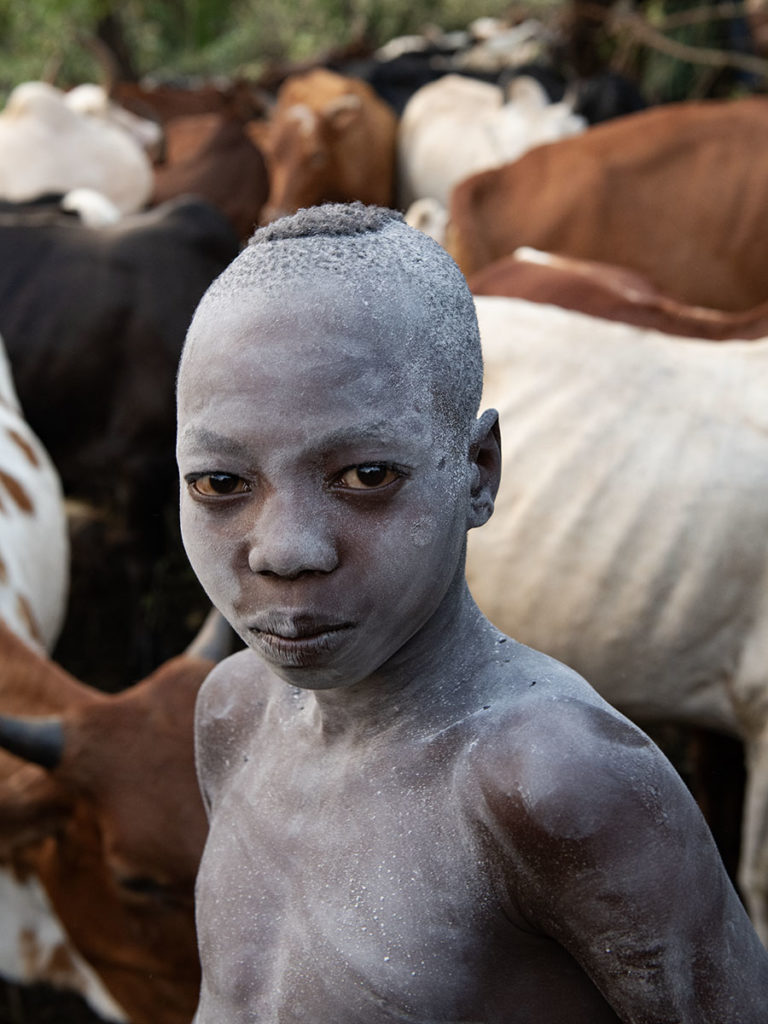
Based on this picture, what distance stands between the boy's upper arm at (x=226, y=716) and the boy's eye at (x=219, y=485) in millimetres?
361

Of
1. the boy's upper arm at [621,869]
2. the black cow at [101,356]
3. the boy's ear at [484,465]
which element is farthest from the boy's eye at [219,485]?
the black cow at [101,356]

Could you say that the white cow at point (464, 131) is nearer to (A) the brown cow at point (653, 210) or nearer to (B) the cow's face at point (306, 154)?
(B) the cow's face at point (306, 154)

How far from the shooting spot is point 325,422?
978mm

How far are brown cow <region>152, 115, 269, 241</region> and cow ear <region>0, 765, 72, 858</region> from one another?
586 centimetres

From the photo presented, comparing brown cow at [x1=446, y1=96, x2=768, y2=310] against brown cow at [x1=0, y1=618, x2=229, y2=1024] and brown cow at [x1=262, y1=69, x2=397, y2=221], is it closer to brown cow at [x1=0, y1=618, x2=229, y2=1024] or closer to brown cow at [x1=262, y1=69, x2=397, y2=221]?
brown cow at [x1=262, y1=69, x2=397, y2=221]

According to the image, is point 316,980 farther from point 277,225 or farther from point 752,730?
point 752,730

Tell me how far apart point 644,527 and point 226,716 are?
181cm

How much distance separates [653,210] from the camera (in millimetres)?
4867

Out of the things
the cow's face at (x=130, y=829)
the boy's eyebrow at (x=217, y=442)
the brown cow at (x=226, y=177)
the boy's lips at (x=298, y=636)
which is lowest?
the brown cow at (x=226, y=177)

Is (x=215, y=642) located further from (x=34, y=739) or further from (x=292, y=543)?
(x=292, y=543)

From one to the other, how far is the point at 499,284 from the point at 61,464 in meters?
2.29

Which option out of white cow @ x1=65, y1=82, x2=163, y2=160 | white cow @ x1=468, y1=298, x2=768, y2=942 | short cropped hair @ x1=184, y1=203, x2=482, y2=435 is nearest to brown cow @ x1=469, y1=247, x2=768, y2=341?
white cow @ x1=468, y1=298, x2=768, y2=942

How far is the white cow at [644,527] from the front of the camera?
2.89 m

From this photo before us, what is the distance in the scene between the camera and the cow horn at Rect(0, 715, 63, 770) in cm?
226
